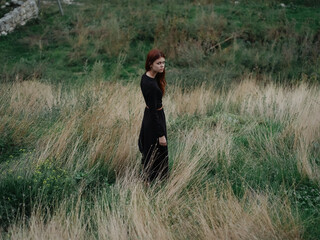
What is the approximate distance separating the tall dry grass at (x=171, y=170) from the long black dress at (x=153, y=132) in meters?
0.16

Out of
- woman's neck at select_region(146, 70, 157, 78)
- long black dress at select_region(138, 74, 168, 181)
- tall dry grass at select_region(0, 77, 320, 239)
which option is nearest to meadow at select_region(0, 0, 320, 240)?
tall dry grass at select_region(0, 77, 320, 239)

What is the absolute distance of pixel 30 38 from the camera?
487 inches

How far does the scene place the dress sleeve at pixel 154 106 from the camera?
3209mm

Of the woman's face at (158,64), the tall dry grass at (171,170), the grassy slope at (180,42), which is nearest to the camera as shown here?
the tall dry grass at (171,170)

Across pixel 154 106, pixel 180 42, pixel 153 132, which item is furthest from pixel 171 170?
pixel 180 42

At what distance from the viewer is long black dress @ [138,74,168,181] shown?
3.23 m

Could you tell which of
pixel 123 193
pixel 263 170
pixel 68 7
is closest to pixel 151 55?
pixel 123 193

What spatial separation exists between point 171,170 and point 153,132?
66cm

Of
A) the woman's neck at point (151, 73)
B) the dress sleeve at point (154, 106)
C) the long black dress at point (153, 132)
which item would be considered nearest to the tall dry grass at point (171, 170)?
the long black dress at point (153, 132)

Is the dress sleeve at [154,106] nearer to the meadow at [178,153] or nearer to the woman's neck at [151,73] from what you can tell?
the woman's neck at [151,73]

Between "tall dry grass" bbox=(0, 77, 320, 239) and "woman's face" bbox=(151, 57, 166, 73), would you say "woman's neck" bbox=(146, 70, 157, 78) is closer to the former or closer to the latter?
"woman's face" bbox=(151, 57, 166, 73)

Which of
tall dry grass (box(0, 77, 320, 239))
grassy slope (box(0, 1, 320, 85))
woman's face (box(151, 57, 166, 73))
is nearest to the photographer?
tall dry grass (box(0, 77, 320, 239))

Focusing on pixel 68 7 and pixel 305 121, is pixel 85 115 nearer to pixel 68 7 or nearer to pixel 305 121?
pixel 305 121

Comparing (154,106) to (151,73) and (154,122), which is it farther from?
(151,73)
